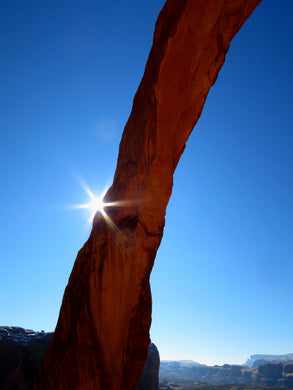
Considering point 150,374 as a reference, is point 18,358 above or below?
above

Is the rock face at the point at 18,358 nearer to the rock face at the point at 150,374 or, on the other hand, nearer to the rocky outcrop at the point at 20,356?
the rocky outcrop at the point at 20,356

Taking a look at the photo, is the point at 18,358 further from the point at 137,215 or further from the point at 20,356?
the point at 137,215

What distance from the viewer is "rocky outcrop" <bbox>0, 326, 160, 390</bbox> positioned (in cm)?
1617

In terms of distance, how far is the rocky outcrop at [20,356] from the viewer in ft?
53.1

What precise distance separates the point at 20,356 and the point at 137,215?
16971 millimetres

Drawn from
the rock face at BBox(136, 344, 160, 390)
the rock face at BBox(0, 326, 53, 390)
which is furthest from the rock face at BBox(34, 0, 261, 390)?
the rock face at BBox(136, 344, 160, 390)

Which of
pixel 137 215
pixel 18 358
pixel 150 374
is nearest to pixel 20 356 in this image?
pixel 18 358

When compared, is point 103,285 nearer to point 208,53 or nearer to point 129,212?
point 129,212

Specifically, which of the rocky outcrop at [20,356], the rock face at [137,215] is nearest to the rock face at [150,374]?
the rocky outcrop at [20,356]

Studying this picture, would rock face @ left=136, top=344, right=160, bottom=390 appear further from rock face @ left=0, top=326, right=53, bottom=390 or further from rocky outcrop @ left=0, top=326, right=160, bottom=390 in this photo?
rock face @ left=0, top=326, right=53, bottom=390

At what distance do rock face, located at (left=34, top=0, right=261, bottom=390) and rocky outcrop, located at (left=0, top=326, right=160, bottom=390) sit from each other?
556 inches

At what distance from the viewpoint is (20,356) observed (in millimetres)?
17266

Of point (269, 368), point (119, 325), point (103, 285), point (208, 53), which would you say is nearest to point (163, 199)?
point (103, 285)

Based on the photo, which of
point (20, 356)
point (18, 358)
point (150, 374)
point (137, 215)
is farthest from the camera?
point (150, 374)
